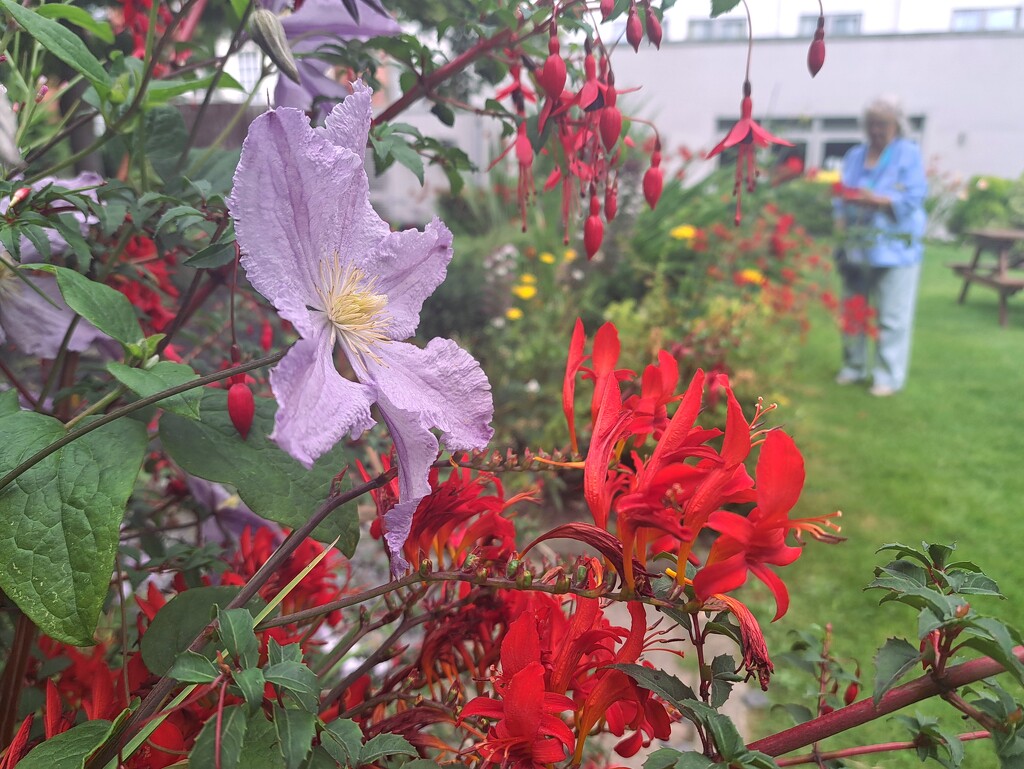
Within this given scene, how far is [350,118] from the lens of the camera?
39 centimetres

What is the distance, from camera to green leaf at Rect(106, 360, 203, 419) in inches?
14.8

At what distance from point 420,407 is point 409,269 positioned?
105mm

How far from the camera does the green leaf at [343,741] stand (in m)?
0.32

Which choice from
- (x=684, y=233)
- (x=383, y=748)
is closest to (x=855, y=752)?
(x=383, y=748)

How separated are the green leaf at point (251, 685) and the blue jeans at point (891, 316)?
398cm

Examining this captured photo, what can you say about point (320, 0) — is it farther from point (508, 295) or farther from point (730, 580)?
point (508, 295)

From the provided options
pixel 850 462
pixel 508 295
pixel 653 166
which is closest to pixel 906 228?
pixel 850 462

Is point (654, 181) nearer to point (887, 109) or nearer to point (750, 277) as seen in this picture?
point (750, 277)

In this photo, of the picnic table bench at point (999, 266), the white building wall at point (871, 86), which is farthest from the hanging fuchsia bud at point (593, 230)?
the white building wall at point (871, 86)

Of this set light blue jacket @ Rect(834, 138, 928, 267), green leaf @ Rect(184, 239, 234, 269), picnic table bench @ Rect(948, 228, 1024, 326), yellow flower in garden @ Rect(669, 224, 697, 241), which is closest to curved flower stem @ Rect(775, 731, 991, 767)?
green leaf @ Rect(184, 239, 234, 269)

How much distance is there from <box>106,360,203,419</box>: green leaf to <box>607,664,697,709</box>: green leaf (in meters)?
0.26

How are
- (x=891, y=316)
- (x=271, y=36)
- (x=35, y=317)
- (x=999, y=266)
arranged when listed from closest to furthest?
(x=271, y=36), (x=35, y=317), (x=891, y=316), (x=999, y=266)

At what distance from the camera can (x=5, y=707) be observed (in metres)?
0.45

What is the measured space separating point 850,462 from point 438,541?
2.82 m
